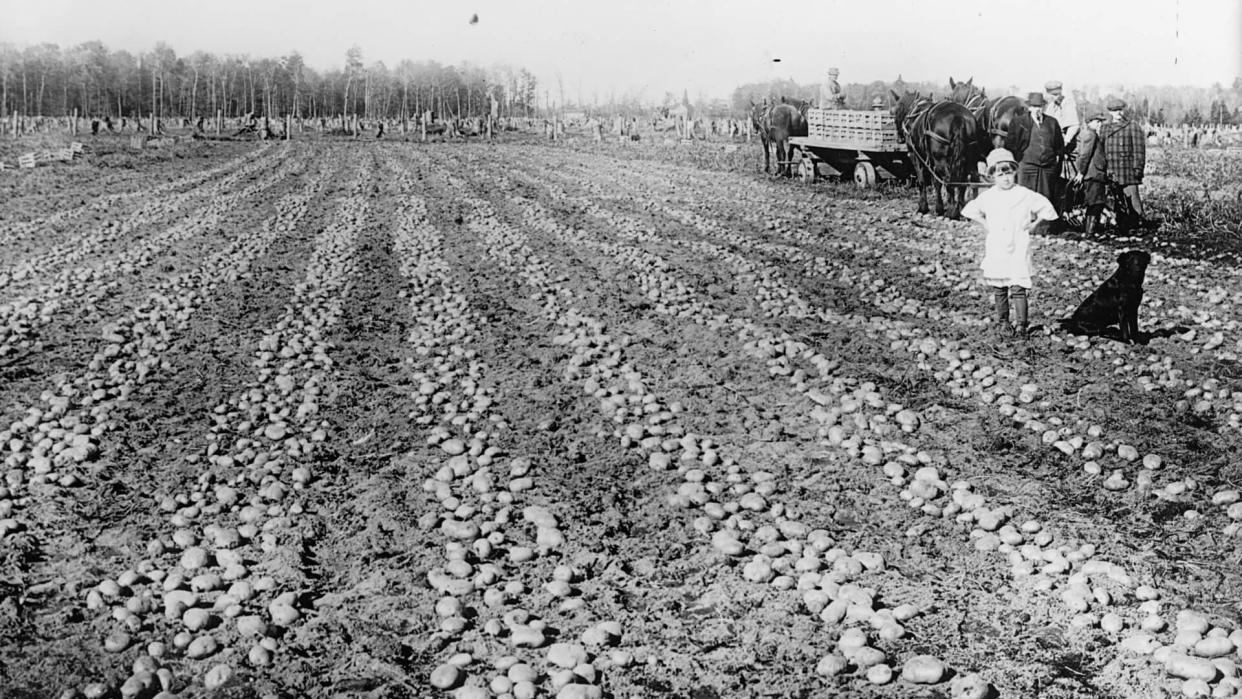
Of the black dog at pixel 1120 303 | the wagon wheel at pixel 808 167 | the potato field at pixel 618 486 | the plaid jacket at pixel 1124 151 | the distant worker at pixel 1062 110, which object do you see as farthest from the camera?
the wagon wheel at pixel 808 167

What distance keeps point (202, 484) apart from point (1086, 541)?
4934 millimetres

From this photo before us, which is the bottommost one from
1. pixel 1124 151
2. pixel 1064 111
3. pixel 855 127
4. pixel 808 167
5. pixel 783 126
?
pixel 1124 151

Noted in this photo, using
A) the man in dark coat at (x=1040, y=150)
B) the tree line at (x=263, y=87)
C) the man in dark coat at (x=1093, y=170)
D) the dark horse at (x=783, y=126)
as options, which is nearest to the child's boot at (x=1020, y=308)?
the man in dark coat at (x=1093, y=170)

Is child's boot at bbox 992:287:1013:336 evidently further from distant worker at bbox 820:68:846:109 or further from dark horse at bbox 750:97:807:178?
dark horse at bbox 750:97:807:178

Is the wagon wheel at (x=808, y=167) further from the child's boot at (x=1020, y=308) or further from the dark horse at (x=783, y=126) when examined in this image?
the child's boot at (x=1020, y=308)

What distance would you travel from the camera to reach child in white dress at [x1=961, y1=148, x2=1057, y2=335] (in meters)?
8.61

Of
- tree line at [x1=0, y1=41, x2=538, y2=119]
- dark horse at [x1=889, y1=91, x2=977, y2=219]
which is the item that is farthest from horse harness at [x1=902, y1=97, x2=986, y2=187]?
tree line at [x1=0, y1=41, x2=538, y2=119]

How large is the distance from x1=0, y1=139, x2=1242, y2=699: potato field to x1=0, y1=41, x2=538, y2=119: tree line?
87.7 meters

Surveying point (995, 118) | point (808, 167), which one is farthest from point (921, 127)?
point (808, 167)

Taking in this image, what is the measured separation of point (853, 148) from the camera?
69.2 feet

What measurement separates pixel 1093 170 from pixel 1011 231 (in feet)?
24.3

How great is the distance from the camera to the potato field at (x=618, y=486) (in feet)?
12.9

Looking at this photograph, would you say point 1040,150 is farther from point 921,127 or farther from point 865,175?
point 865,175

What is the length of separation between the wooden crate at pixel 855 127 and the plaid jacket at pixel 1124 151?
615cm
